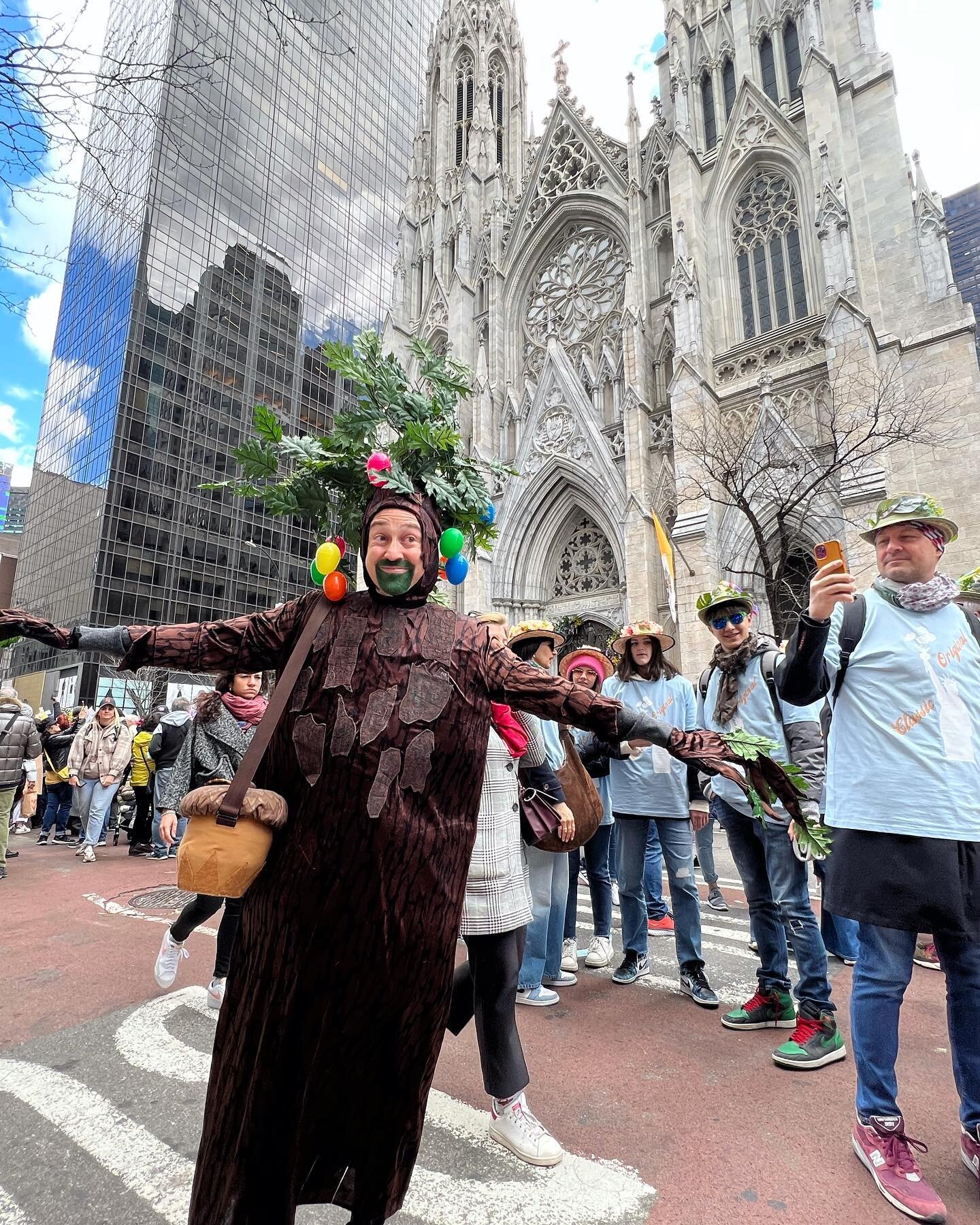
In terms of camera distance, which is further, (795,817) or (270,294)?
(270,294)

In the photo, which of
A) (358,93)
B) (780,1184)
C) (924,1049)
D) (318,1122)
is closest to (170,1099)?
(318,1122)

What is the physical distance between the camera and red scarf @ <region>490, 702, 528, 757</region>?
2686 millimetres

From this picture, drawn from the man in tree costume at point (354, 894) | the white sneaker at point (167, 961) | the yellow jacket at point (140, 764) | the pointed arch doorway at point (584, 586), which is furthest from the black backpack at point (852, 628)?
the pointed arch doorway at point (584, 586)

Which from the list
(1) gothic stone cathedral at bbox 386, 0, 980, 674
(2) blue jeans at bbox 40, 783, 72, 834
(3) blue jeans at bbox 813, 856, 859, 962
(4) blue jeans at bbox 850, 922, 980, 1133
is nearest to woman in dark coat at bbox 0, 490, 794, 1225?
(4) blue jeans at bbox 850, 922, 980, 1133

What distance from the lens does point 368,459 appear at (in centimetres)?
204

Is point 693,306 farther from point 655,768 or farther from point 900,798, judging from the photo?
point 900,798

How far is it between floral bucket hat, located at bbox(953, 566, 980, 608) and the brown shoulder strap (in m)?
2.80

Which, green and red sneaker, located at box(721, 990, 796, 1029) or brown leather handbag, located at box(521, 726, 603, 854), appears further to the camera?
green and red sneaker, located at box(721, 990, 796, 1029)

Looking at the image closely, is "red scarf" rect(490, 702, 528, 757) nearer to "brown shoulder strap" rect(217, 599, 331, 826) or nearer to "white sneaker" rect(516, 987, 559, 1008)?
"brown shoulder strap" rect(217, 599, 331, 826)

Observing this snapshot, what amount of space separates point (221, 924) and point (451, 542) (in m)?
2.77

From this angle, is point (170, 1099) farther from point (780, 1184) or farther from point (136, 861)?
point (136, 861)

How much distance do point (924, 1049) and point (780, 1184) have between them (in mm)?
1598

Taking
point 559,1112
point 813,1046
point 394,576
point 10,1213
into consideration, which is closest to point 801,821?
→ point 394,576

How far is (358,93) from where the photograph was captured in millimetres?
48594
